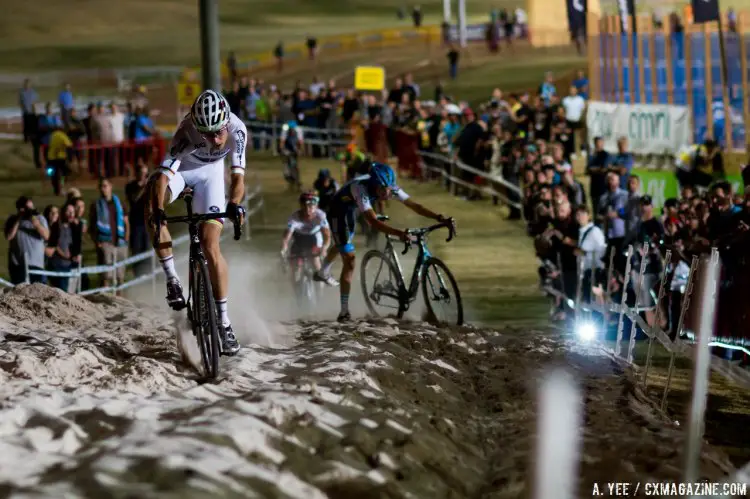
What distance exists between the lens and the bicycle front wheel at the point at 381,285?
47.6 ft

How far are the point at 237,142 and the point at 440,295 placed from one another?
4227 millimetres

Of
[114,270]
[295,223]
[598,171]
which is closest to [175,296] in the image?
[295,223]

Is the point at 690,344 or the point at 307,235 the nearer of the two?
the point at 690,344

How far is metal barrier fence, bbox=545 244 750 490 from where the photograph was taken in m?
7.14

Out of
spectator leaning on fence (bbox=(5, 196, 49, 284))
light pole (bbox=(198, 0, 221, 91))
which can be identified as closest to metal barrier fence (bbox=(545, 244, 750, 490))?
light pole (bbox=(198, 0, 221, 91))

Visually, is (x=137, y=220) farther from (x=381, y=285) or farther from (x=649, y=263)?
(x=649, y=263)

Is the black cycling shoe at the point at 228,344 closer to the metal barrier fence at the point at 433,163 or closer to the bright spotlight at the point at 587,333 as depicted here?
the bright spotlight at the point at 587,333

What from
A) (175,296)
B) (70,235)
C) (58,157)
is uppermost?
(58,157)

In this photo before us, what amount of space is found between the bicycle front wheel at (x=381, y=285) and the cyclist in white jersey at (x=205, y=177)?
13.6 feet

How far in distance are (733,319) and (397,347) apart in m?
3.03

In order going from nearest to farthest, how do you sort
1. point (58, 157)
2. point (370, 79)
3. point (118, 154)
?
1. point (58, 157)
2. point (118, 154)
3. point (370, 79)

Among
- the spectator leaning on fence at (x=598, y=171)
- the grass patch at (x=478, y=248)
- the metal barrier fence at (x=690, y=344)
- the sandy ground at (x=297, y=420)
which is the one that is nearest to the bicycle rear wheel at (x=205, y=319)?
the sandy ground at (x=297, y=420)

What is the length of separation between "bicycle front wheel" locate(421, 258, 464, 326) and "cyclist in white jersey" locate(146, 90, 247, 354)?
12.4 ft

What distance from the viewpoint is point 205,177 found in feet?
34.2
